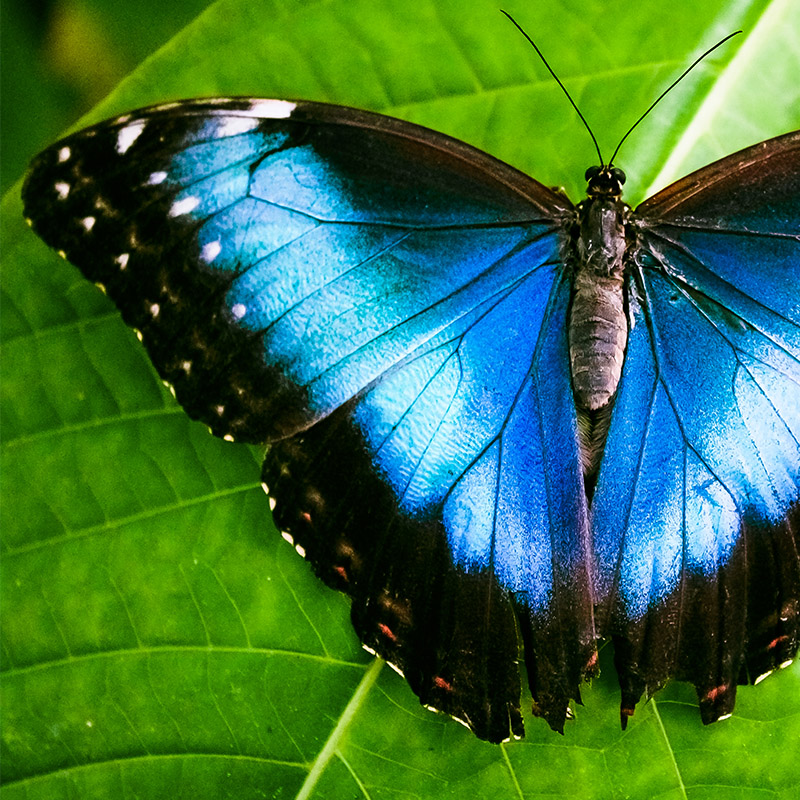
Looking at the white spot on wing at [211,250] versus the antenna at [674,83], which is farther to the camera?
the antenna at [674,83]

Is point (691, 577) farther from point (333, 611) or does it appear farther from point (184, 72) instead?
point (184, 72)

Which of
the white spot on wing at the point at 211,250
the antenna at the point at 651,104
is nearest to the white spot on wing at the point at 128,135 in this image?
the white spot on wing at the point at 211,250

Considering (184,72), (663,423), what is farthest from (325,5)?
(663,423)

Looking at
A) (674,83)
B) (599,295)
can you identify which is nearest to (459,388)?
(599,295)

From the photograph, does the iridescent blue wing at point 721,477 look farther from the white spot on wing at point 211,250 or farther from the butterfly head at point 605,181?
the white spot on wing at point 211,250

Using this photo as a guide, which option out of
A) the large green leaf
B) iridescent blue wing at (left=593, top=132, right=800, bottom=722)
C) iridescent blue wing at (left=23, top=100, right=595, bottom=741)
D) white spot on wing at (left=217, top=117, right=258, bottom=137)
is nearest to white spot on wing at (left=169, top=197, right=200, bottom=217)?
iridescent blue wing at (left=23, top=100, right=595, bottom=741)

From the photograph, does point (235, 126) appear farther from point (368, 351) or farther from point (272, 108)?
point (368, 351)

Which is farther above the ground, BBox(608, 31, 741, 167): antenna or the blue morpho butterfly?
BBox(608, 31, 741, 167): antenna

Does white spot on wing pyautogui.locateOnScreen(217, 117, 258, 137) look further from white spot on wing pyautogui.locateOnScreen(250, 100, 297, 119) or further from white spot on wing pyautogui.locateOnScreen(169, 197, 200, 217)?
white spot on wing pyautogui.locateOnScreen(169, 197, 200, 217)
